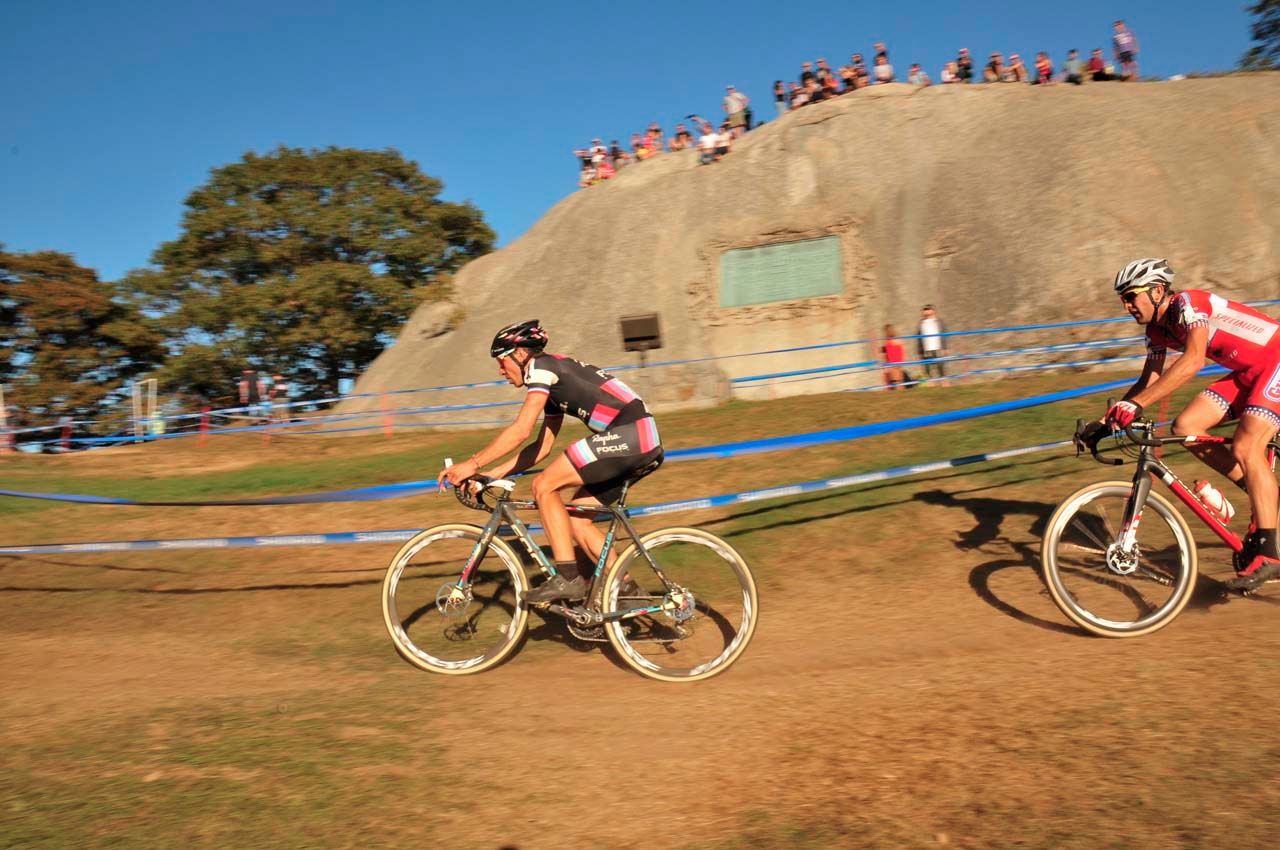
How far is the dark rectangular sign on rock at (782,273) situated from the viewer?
24.6 meters

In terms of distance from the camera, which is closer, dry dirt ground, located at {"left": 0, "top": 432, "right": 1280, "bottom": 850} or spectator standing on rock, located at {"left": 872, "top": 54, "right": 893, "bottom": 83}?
dry dirt ground, located at {"left": 0, "top": 432, "right": 1280, "bottom": 850}

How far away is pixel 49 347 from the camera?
31.1 metres

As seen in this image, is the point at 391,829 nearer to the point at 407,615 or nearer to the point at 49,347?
the point at 407,615

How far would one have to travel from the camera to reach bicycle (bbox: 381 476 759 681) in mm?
5336

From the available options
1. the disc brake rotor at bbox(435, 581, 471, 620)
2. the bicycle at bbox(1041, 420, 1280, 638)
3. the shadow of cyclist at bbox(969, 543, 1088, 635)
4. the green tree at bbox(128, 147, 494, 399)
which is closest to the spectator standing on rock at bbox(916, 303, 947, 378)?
the shadow of cyclist at bbox(969, 543, 1088, 635)

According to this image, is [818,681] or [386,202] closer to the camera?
[818,681]

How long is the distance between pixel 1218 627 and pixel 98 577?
9369mm

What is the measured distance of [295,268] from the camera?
32531mm

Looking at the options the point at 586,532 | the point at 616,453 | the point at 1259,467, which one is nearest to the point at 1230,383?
the point at 1259,467

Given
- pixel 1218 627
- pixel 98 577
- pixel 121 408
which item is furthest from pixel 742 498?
pixel 121 408

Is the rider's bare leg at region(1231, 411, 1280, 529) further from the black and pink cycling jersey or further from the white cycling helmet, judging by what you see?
the black and pink cycling jersey

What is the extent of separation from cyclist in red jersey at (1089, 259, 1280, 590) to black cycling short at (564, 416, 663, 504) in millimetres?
2709

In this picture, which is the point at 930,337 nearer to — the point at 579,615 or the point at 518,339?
the point at 518,339

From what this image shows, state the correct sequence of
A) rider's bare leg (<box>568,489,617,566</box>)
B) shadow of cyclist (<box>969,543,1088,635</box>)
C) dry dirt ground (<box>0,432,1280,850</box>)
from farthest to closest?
1. shadow of cyclist (<box>969,543,1088,635</box>)
2. rider's bare leg (<box>568,489,617,566</box>)
3. dry dirt ground (<box>0,432,1280,850</box>)
